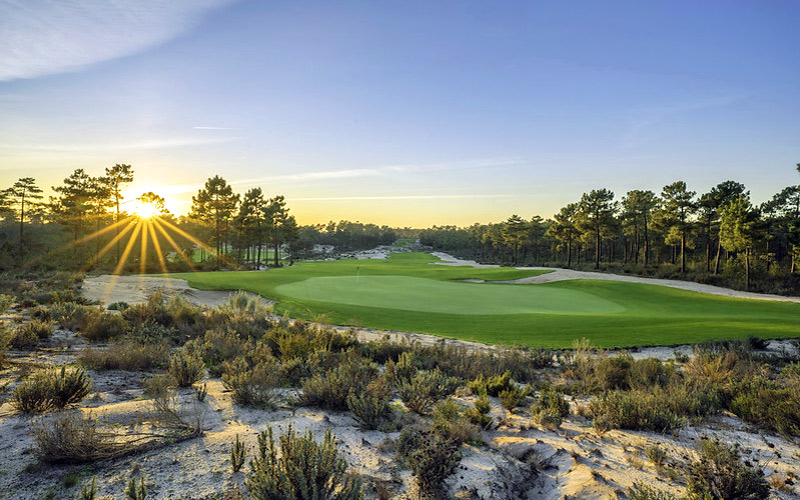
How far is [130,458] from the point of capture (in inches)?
164

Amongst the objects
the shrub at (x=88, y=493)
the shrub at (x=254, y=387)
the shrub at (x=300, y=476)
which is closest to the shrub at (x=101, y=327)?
the shrub at (x=254, y=387)

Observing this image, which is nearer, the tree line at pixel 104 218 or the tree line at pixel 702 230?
the tree line at pixel 702 230

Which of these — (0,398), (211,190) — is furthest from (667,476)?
(211,190)

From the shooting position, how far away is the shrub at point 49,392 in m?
5.11

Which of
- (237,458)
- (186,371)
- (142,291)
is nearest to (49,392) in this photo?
(186,371)

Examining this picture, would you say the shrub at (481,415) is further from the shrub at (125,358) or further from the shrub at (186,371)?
the shrub at (125,358)

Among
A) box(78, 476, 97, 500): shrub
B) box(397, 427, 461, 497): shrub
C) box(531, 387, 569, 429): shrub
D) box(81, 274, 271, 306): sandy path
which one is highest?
box(78, 476, 97, 500): shrub

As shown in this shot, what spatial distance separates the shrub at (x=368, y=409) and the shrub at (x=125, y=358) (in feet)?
18.7

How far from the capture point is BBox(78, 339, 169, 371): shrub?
25.7ft

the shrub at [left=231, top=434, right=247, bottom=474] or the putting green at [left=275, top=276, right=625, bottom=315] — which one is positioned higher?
the shrub at [left=231, top=434, right=247, bottom=474]

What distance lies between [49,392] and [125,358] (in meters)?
2.96

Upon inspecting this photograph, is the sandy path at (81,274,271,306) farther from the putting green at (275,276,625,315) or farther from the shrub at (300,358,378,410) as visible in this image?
the shrub at (300,358,378,410)

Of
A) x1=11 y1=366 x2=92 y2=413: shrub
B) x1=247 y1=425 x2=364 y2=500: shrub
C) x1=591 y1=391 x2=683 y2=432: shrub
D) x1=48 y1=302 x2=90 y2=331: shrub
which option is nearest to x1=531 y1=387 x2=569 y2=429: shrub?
x1=591 y1=391 x2=683 y2=432: shrub

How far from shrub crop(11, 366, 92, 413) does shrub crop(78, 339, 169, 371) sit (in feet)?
7.59
